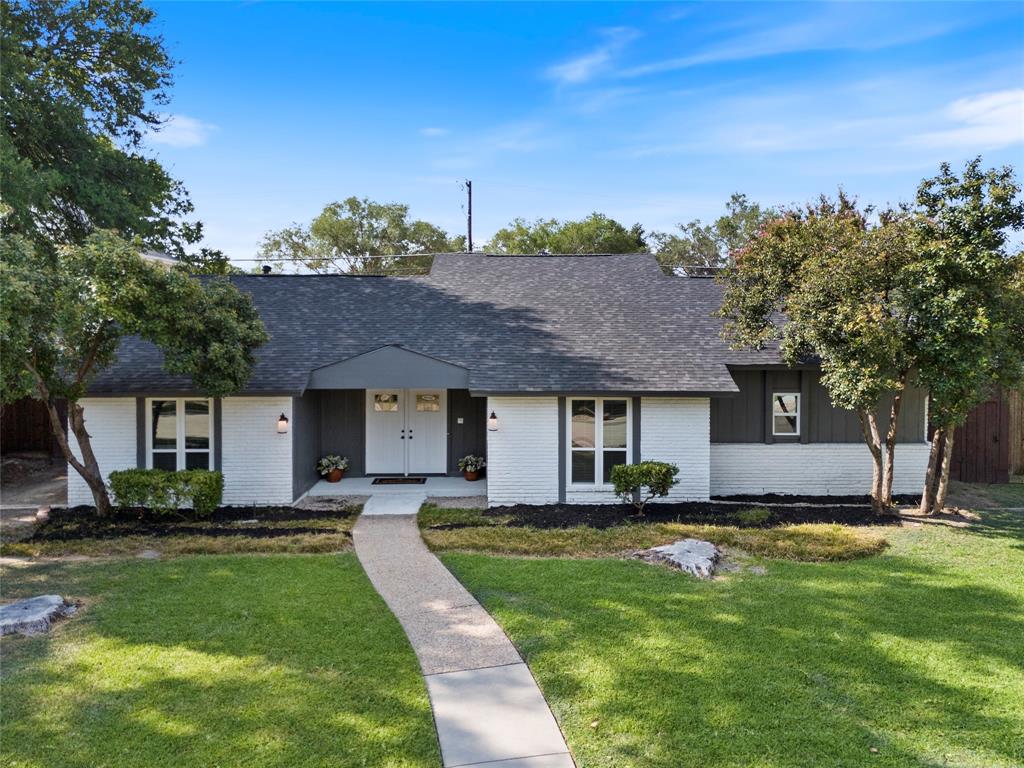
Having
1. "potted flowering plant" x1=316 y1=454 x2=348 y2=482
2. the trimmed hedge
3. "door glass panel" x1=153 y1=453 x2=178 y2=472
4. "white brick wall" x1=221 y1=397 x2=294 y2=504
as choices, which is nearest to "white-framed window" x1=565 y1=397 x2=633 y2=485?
"potted flowering plant" x1=316 y1=454 x2=348 y2=482

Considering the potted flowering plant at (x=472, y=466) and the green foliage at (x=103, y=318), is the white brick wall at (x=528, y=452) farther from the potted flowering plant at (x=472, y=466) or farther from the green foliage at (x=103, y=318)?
the green foliage at (x=103, y=318)

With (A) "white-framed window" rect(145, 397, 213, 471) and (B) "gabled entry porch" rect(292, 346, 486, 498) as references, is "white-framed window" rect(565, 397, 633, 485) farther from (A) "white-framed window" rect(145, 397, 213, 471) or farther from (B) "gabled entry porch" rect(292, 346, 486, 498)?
(A) "white-framed window" rect(145, 397, 213, 471)

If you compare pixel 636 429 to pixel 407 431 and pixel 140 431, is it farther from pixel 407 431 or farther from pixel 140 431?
pixel 140 431

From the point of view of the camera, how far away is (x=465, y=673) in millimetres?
5129

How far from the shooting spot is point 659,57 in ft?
43.2

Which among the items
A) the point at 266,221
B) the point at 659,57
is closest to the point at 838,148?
the point at 659,57

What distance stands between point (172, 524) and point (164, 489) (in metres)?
0.65

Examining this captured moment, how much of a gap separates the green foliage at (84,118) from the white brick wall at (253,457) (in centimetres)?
536

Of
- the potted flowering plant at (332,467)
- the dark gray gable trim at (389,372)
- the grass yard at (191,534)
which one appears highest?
the dark gray gable trim at (389,372)

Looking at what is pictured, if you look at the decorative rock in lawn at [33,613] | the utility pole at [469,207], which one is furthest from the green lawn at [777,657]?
the utility pole at [469,207]

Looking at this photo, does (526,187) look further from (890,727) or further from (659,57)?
(890,727)

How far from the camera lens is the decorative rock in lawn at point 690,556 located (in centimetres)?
775

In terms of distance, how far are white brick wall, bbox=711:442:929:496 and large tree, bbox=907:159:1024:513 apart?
3431 mm

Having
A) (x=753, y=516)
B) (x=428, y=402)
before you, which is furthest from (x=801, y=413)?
(x=428, y=402)
